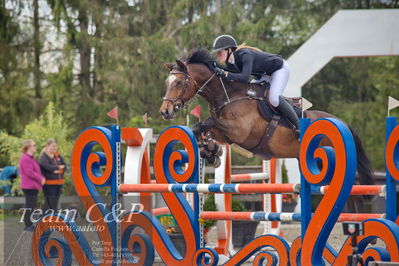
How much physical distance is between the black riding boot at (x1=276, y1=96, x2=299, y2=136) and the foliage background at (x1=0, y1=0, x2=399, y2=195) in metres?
7.17

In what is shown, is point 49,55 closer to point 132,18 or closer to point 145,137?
point 132,18

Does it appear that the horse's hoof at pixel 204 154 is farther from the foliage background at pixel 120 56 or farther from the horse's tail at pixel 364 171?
the foliage background at pixel 120 56

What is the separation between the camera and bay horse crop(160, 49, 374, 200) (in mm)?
5840

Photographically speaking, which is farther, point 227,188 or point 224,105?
point 224,105

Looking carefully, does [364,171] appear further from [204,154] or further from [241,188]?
[241,188]

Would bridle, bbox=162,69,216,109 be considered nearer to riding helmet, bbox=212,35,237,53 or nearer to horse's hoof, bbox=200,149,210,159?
riding helmet, bbox=212,35,237,53

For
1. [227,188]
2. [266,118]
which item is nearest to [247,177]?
[266,118]

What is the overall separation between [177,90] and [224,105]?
1.53ft

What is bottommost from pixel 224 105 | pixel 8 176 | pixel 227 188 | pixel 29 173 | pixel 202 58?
pixel 8 176

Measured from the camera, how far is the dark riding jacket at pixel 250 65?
19.3 feet

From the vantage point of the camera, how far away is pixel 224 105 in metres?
6.06

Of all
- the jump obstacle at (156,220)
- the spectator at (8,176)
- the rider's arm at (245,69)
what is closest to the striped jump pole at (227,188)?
the jump obstacle at (156,220)

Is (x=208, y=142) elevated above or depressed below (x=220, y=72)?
below

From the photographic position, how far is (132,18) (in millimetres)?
16406
